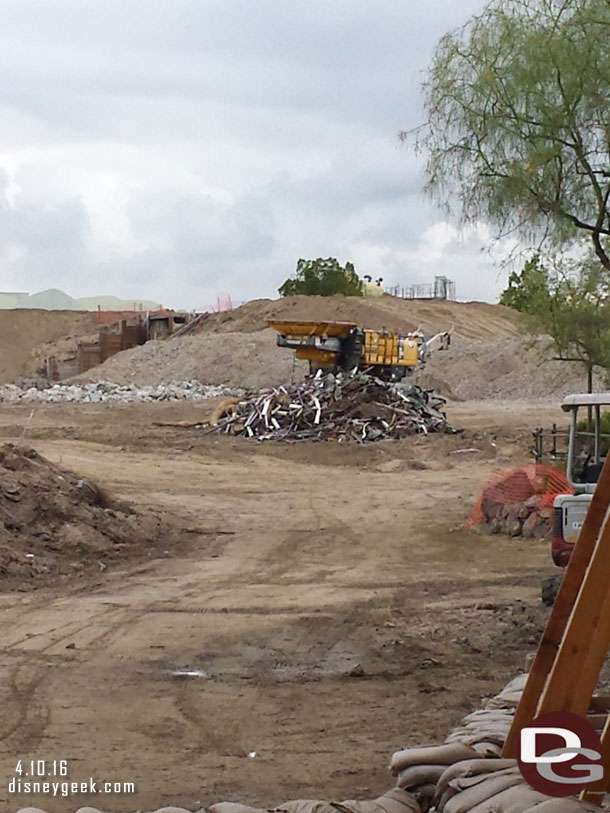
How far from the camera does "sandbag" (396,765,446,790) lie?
16.1 feet

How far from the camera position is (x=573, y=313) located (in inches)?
924

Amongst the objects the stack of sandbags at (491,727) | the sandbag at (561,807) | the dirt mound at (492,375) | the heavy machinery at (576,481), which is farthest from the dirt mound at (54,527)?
the dirt mound at (492,375)

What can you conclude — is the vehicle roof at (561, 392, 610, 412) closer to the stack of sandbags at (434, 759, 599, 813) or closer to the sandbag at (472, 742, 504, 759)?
the sandbag at (472, 742, 504, 759)

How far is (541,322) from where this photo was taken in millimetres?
25438

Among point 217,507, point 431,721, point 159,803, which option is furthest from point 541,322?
point 159,803

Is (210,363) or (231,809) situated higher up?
(210,363)

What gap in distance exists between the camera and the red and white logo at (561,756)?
4082mm

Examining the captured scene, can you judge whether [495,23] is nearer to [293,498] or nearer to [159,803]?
[293,498]

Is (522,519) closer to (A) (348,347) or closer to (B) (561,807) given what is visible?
(B) (561,807)

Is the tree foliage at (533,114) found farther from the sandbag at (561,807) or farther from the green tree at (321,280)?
the green tree at (321,280)

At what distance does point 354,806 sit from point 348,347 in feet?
93.0

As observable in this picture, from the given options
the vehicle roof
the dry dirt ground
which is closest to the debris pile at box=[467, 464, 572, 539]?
the dry dirt ground

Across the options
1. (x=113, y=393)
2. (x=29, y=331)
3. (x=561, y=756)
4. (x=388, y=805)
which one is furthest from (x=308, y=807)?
(x=29, y=331)

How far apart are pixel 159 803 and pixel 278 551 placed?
8.46 meters
